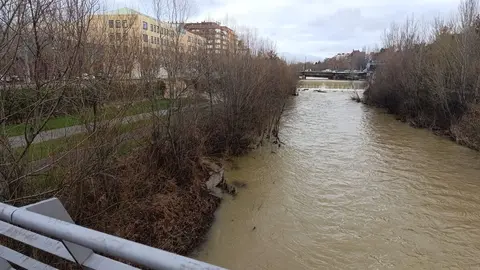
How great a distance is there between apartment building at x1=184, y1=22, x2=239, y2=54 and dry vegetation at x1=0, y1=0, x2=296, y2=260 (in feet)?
6.14

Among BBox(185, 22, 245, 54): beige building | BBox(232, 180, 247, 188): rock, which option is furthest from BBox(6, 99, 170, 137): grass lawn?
BBox(185, 22, 245, 54): beige building

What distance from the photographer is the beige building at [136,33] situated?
579cm

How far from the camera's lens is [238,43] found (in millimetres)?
15781

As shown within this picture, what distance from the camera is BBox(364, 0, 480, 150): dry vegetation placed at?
16578 millimetres

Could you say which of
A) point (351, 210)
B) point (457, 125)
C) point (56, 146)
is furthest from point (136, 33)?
point (457, 125)

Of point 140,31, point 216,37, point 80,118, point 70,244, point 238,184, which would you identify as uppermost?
point 216,37

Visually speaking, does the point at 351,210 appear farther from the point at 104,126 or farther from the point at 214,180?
the point at 104,126

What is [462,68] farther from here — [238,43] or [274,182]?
[274,182]

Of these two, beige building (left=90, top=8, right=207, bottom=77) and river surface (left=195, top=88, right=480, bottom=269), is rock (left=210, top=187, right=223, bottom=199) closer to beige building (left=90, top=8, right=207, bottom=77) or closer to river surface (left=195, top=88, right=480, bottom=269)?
river surface (left=195, top=88, right=480, bottom=269)

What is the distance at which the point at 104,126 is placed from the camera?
5711mm

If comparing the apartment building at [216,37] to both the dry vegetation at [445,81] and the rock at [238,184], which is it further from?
the dry vegetation at [445,81]

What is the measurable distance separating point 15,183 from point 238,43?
42.1 feet

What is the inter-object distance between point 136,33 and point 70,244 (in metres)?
6.61

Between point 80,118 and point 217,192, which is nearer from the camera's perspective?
point 80,118
